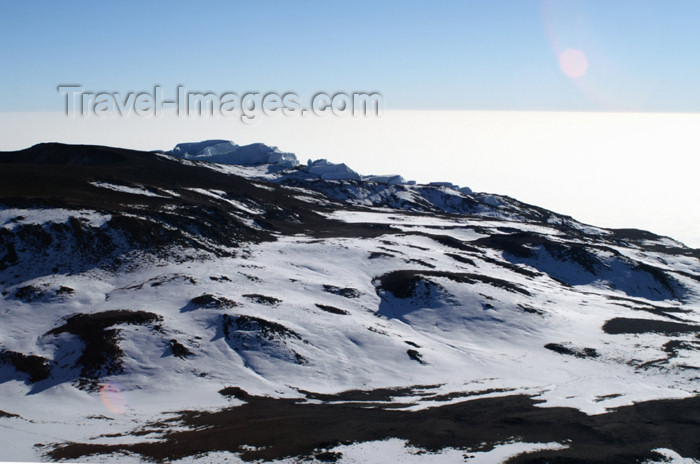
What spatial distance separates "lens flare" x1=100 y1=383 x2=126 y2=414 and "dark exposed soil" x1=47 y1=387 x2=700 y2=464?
4.09 m

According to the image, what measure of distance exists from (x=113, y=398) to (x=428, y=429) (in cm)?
2041

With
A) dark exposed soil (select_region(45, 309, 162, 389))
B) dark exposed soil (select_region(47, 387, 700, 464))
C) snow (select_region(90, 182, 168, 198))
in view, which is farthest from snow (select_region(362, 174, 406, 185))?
dark exposed soil (select_region(47, 387, 700, 464))

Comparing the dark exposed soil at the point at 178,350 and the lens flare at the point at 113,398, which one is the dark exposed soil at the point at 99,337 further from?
the dark exposed soil at the point at 178,350

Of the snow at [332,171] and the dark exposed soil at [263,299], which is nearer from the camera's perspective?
the dark exposed soil at [263,299]

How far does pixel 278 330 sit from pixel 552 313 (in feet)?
111

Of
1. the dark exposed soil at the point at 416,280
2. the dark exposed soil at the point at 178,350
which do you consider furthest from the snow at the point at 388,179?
the dark exposed soil at the point at 178,350

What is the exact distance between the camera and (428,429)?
103 ft

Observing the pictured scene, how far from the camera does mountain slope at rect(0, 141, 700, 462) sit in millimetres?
32625

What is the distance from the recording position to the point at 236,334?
4603 centimetres

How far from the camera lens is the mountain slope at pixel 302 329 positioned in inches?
1284

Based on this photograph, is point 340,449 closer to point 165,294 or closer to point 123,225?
point 165,294

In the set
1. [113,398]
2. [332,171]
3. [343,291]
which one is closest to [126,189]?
[343,291]

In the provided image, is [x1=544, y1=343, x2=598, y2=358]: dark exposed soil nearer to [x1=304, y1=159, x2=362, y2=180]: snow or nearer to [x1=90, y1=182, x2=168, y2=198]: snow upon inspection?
[x1=90, y1=182, x2=168, y2=198]: snow

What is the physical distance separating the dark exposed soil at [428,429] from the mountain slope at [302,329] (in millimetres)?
203
